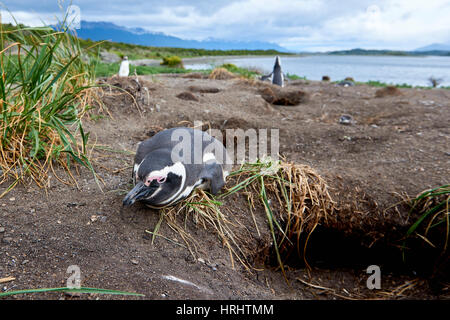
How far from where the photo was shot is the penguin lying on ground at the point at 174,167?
76.7 inches

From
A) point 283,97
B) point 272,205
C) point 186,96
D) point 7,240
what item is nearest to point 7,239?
point 7,240

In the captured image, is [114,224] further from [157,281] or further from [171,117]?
[171,117]

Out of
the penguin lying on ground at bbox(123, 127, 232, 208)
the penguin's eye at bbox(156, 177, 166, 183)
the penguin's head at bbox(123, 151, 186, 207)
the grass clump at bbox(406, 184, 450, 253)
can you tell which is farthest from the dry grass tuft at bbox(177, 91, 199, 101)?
the grass clump at bbox(406, 184, 450, 253)

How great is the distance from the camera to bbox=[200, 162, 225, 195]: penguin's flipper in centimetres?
239

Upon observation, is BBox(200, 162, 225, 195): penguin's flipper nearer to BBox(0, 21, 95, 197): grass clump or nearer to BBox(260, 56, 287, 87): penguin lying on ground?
BBox(0, 21, 95, 197): grass clump

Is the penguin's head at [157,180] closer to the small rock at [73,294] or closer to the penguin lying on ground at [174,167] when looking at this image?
the penguin lying on ground at [174,167]

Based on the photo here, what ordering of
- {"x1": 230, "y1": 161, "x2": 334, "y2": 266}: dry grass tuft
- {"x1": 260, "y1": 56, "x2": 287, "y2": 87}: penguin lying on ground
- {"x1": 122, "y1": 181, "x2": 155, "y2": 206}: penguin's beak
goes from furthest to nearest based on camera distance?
{"x1": 260, "y1": 56, "x2": 287, "y2": 87}: penguin lying on ground → {"x1": 230, "y1": 161, "x2": 334, "y2": 266}: dry grass tuft → {"x1": 122, "y1": 181, "x2": 155, "y2": 206}: penguin's beak

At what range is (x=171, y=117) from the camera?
4.44 m

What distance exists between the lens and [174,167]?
202 centimetres
